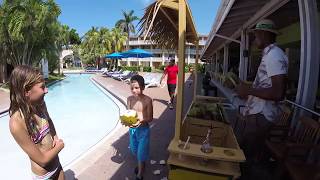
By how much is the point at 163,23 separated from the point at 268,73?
2.19 meters

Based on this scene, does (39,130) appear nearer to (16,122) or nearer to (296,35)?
(16,122)

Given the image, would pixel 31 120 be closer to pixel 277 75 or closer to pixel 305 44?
pixel 277 75

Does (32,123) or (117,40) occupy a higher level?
(117,40)

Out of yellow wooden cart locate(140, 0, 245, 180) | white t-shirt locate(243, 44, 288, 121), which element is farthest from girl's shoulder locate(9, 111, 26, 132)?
white t-shirt locate(243, 44, 288, 121)

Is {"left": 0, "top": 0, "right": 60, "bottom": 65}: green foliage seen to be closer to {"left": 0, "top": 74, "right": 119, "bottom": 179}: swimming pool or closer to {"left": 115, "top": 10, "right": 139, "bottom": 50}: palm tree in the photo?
{"left": 0, "top": 74, "right": 119, "bottom": 179}: swimming pool

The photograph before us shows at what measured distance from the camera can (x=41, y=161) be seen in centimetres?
231

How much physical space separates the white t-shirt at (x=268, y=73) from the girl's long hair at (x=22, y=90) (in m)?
2.03

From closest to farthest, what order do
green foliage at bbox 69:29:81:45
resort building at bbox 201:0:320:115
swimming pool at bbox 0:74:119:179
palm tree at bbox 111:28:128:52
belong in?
resort building at bbox 201:0:320:115 → swimming pool at bbox 0:74:119:179 → palm tree at bbox 111:28:128:52 → green foliage at bbox 69:29:81:45

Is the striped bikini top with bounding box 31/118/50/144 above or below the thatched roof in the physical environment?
below

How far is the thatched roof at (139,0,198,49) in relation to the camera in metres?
3.30

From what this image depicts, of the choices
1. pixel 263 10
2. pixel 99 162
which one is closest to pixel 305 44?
pixel 263 10

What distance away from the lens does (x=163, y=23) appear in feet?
15.3

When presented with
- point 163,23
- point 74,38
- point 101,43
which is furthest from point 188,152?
point 74,38

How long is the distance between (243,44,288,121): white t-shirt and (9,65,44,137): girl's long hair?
2028mm
